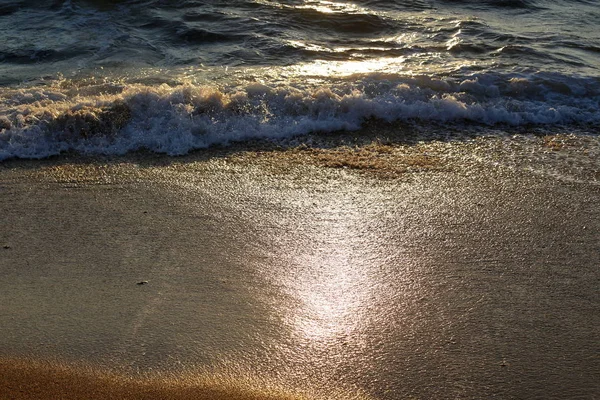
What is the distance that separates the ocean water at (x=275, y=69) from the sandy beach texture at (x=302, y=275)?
659 millimetres

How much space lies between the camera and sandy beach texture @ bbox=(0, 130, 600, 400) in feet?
10.0

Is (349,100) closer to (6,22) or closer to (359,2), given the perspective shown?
(359,2)

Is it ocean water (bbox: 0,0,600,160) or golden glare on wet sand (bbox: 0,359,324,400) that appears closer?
golden glare on wet sand (bbox: 0,359,324,400)

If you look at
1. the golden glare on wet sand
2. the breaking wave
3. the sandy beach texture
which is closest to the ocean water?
the breaking wave

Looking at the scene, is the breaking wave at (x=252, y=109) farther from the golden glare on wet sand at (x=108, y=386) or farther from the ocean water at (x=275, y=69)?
the golden glare on wet sand at (x=108, y=386)

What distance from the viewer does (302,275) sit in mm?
3830

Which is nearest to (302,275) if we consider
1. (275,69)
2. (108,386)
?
(108,386)

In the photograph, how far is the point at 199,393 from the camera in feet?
9.53

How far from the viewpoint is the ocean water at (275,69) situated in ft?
20.0

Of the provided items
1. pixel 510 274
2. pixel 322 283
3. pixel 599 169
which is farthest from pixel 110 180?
pixel 599 169

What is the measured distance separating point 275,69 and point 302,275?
437cm

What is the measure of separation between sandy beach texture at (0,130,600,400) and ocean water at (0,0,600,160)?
66 cm

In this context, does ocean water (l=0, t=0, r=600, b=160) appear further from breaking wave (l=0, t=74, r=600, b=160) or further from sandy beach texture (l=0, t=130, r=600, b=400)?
sandy beach texture (l=0, t=130, r=600, b=400)

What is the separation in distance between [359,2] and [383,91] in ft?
13.9
